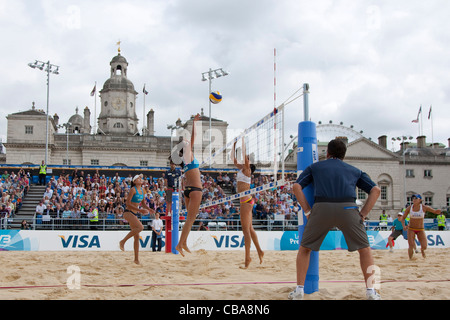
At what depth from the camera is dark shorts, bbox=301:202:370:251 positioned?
12.7 feet

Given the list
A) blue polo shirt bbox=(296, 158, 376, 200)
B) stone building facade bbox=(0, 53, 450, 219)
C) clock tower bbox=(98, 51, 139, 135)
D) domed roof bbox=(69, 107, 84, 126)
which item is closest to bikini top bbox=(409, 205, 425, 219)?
blue polo shirt bbox=(296, 158, 376, 200)

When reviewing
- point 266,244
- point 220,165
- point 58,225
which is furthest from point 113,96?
point 266,244

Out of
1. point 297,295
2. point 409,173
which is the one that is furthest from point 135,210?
point 409,173

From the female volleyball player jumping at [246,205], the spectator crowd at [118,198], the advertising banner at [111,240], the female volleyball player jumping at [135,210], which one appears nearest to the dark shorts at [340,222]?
the female volleyball player jumping at [246,205]

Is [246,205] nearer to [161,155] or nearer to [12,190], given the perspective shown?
[12,190]

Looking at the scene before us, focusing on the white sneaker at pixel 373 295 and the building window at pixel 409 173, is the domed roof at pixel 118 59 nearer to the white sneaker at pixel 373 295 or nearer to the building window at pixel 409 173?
the building window at pixel 409 173

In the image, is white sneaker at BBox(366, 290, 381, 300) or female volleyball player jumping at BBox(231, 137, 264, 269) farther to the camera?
female volleyball player jumping at BBox(231, 137, 264, 269)

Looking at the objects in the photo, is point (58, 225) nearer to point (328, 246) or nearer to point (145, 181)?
point (145, 181)

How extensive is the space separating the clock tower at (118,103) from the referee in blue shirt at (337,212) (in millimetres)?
55033

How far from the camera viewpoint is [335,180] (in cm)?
395

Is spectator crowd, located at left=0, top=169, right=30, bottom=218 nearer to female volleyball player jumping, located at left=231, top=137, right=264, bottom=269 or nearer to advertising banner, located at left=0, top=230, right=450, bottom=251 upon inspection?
advertising banner, located at left=0, top=230, right=450, bottom=251

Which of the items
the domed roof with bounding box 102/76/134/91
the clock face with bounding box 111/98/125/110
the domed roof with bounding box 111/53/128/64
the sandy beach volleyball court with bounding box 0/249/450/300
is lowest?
the sandy beach volleyball court with bounding box 0/249/450/300

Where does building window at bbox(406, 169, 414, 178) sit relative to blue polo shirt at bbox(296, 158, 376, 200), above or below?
above
